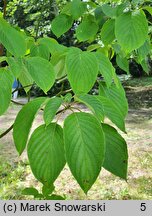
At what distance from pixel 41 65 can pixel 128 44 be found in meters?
0.23

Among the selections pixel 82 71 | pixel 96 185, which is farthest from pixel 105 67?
pixel 96 185

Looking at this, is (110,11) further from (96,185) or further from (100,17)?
(96,185)

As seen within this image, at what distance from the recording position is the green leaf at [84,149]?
448mm

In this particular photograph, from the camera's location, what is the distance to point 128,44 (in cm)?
75

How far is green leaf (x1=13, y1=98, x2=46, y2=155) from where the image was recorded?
54cm

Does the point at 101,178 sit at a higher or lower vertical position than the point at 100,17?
lower

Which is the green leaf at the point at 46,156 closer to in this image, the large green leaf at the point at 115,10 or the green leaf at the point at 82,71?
the green leaf at the point at 82,71

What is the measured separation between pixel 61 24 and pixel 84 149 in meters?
0.67

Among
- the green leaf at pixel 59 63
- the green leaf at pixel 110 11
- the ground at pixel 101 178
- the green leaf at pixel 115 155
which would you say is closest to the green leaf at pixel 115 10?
the green leaf at pixel 110 11

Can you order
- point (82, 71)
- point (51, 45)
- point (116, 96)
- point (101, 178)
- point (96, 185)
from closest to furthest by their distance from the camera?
point (82, 71)
point (116, 96)
point (51, 45)
point (96, 185)
point (101, 178)

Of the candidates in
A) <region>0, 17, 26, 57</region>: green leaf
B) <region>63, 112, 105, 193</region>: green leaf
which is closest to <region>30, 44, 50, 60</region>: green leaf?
<region>0, 17, 26, 57</region>: green leaf

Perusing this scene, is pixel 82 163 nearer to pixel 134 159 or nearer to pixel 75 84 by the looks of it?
pixel 75 84

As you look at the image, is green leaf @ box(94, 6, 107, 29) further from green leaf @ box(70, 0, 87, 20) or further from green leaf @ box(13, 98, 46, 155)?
green leaf @ box(13, 98, 46, 155)

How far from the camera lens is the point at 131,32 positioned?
729 mm
